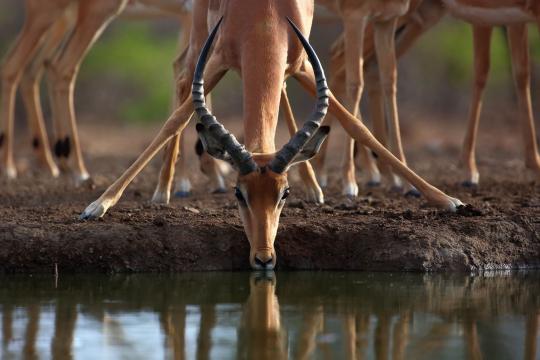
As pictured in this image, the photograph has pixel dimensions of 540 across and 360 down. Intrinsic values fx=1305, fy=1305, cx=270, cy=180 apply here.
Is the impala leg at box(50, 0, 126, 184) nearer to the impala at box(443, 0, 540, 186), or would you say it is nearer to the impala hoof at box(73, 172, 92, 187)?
the impala hoof at box(73, 172, 92, 187)

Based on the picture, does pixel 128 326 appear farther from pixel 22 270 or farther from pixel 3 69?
pixel 3 69

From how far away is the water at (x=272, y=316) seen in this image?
255 inches

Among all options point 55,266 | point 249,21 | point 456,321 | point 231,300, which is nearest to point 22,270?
point 55,266

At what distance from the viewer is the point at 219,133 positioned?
8047 millimetres

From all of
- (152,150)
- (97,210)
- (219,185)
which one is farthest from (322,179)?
(97,210)

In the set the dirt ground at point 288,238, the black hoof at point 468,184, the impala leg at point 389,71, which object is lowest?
the dirt ground at point 288,238

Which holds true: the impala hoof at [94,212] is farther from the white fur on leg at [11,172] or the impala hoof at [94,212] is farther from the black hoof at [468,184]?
the white fur on leg at [11,172]

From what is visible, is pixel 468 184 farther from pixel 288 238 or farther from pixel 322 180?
pixel 288 238

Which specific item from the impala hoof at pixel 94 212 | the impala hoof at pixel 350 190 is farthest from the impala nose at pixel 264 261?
the impala hoof at pixel 350 190

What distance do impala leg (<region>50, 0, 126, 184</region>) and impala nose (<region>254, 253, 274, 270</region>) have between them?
18.1 ft

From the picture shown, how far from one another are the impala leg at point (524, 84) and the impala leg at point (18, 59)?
4552 mm

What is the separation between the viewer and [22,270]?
337 inches

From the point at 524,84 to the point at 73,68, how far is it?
450cm

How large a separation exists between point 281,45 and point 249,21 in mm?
306
